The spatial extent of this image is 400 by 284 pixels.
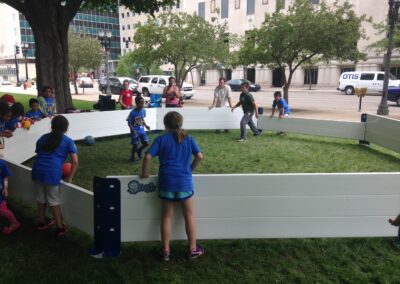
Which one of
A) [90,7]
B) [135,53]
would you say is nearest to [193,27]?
[135,53]

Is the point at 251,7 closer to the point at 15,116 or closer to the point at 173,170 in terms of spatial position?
the point at 15,116

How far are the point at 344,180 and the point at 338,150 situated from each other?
5763 millimetres

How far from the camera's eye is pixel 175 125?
393 centimetres

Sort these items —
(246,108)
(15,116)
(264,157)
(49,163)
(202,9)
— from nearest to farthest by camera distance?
1. (49,163)
2. (15,116)
3. (264,157)
4. (246,108)
5. (202,9)

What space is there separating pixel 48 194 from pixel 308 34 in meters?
17.0

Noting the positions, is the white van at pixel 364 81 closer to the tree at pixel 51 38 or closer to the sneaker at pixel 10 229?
the tree at pixel 51 38

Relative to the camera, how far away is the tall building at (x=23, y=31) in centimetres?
8888

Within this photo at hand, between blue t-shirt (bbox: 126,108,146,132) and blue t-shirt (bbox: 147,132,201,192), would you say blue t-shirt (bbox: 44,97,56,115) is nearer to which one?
blue t-shirt (bbox: 126,108,146,132)

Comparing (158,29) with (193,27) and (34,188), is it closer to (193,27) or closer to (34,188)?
(193,27)

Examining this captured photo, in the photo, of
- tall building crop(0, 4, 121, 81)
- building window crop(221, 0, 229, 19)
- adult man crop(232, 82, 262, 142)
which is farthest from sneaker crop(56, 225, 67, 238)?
tall building crop(0, 4, 121, 81)

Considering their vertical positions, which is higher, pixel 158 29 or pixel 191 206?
pixel 158 29

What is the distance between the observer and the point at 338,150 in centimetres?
959

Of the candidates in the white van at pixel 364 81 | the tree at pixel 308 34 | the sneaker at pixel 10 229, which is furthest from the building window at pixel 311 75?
the sneaker at pixel 10 229

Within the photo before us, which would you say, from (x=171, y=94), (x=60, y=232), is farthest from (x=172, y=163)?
(x=171, y=94)
